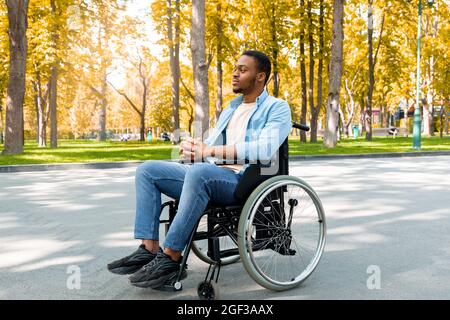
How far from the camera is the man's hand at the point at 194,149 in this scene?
3281mm

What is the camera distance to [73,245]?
4.74 metres

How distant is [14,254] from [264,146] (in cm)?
243

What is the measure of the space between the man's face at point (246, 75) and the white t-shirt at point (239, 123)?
143 mm

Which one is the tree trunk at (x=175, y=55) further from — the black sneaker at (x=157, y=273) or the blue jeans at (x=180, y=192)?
the black sneaker at (x=157, y=273)

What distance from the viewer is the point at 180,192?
3.43 m

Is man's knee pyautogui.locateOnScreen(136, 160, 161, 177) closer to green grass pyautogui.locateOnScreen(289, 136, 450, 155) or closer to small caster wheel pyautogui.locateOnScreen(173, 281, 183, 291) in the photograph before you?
small caster wheel pyautogui.locateOnScreen(173, 281, 183, 291)

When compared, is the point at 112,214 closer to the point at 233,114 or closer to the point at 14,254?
the point at 14,254

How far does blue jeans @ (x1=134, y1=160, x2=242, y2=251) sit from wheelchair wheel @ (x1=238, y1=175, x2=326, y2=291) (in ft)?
0.65

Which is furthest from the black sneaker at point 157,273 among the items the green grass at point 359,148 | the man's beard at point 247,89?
the green grass at point 359,148

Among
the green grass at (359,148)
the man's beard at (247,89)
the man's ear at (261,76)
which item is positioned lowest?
the green grass at (359,148)

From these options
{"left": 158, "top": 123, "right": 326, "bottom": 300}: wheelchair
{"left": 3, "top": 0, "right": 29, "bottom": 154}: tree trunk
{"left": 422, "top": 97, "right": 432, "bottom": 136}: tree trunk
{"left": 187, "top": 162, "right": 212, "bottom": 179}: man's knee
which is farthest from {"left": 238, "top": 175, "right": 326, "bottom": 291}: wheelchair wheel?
{"left": 422, "top": 97, "right": 432, "bottom": 136}: tree trunk

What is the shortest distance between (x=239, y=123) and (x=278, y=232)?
2.55ft

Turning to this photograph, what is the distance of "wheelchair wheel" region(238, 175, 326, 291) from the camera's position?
10.3 ft

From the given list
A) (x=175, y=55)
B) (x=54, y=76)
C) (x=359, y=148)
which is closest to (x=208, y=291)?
(x=359, y=148)
